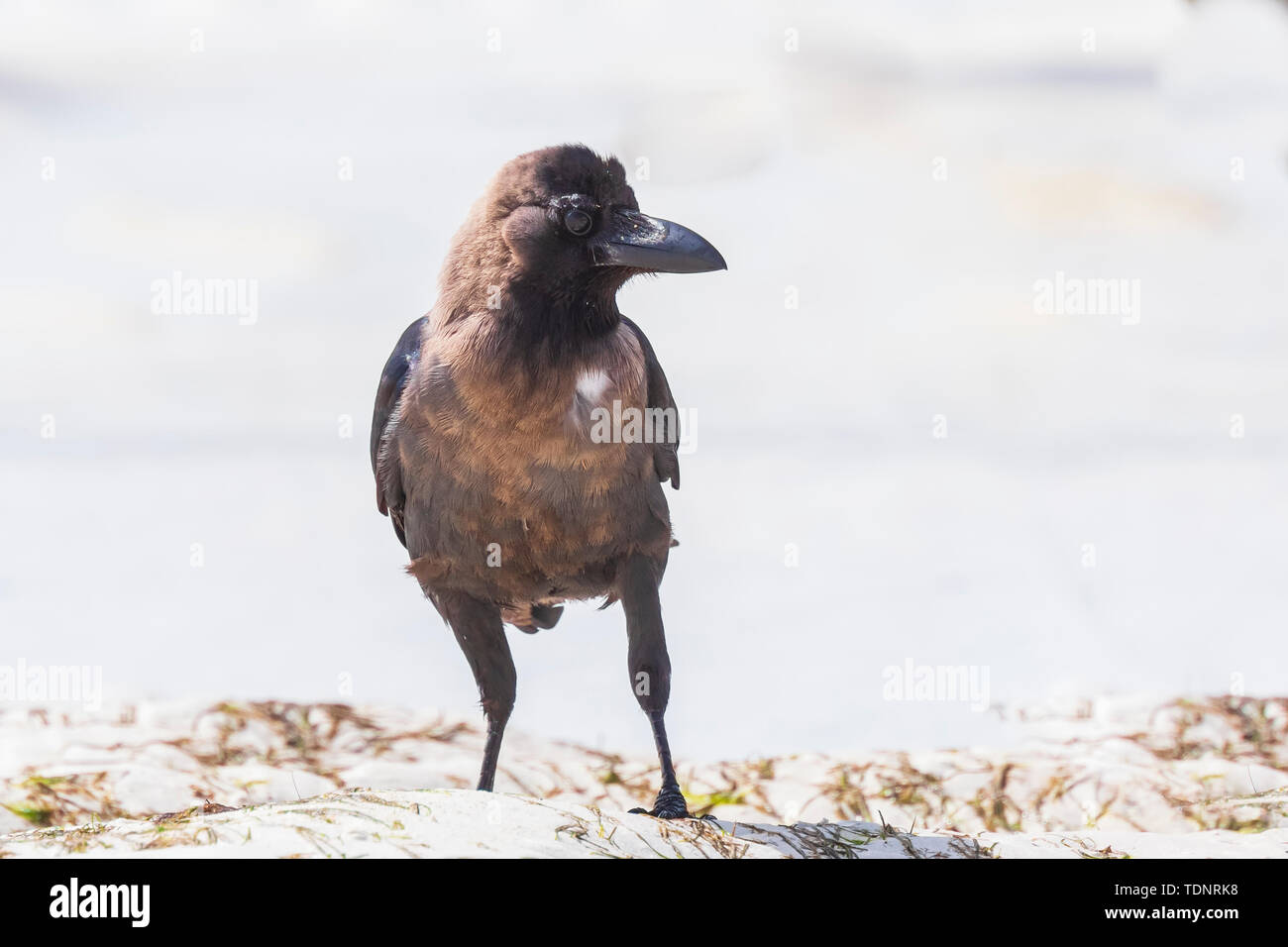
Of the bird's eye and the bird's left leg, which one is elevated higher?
the bird's eye

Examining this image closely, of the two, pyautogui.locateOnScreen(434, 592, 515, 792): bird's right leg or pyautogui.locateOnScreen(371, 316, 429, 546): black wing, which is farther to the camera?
pyautogui.locateOnScreen(371, 316, 429, 546): black wing

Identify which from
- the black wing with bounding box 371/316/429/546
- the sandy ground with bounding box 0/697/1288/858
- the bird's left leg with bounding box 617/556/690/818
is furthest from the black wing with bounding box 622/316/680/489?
the sandy ground with bounding box 0/697/1288/858

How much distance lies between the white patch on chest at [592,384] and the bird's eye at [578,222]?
513 mm

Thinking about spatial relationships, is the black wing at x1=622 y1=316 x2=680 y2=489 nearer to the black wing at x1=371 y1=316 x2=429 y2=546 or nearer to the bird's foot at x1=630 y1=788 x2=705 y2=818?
the black wing at x1=371 y1=316 x2=429 y2=546

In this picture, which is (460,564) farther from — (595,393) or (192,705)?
(192,705)

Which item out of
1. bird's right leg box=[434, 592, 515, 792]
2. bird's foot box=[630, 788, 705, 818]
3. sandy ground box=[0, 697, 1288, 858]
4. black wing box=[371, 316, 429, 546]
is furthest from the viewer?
black wing box=[371, 316, 429, 546]

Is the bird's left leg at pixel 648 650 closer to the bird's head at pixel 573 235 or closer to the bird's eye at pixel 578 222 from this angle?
the bird's head at pixel 573 235

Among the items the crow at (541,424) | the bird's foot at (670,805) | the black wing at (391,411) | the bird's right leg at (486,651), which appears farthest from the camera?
the black wing at (391,411)

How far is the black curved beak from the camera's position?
4.94 meters

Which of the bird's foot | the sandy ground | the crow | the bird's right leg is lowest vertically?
the sandy ground

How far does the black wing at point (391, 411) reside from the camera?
5320mm

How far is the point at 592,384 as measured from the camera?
16.3ft

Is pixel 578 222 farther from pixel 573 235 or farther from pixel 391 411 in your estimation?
pixel 391 411

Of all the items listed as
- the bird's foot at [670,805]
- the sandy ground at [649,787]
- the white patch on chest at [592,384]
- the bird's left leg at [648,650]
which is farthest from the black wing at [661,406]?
the sandy ground at [649,787]
